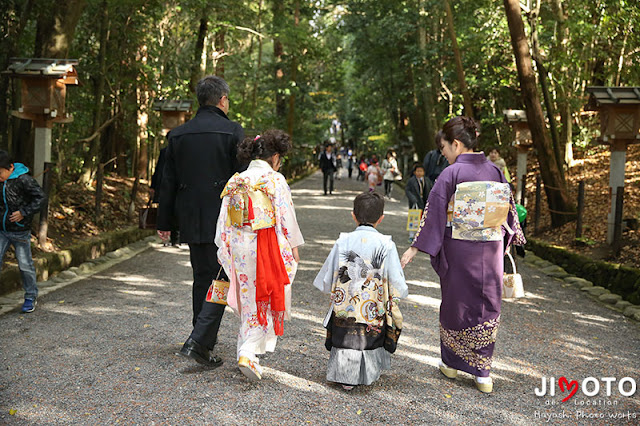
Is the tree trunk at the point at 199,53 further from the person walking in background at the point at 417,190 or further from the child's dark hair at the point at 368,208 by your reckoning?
the child's dark hair at the point at 368,208

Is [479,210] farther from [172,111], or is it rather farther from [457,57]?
[457,57]

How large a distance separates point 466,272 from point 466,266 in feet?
0.14

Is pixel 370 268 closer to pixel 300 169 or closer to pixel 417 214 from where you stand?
pixel 417 214

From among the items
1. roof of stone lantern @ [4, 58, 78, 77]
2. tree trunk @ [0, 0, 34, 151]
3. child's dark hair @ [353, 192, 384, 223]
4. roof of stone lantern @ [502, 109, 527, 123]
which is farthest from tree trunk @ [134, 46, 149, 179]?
child's dark hair @ [353, 192, 384, 223]

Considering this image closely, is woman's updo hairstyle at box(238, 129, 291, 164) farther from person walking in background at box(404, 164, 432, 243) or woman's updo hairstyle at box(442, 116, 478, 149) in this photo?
person walking in background at box(404, 164, 432, 243)

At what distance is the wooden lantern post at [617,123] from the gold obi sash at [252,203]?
7068mm

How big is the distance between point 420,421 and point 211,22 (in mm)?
15080

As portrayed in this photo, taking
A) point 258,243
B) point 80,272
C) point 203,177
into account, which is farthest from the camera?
point 80,272

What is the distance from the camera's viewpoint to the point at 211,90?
4.67 metres

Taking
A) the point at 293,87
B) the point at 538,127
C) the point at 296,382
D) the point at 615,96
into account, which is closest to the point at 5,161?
the point at 296,382

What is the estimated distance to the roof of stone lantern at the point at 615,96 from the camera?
9.75m

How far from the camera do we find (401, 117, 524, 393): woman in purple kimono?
14.4 ft

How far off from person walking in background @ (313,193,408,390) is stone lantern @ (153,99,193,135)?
381 inches

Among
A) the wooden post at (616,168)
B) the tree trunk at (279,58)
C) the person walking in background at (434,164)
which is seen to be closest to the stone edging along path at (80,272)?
the person walking in background at (434,164)
